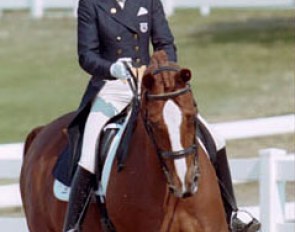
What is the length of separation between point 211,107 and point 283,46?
7.89m

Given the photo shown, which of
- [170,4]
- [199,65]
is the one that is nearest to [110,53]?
[199,65]

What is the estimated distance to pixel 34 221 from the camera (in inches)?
345

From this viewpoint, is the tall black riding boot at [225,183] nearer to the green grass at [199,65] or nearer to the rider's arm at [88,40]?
the rider's arm at [88,40]

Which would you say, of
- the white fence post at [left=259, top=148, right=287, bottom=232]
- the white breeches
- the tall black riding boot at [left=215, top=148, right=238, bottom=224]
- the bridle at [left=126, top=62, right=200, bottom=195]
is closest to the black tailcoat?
the white breeches

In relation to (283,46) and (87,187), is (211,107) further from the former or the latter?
(87,187)

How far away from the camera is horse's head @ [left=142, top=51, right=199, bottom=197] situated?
617 centimetres

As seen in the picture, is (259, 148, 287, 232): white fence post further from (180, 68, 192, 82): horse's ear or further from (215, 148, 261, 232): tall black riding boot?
(180, 68, 192, 82): horse's ear

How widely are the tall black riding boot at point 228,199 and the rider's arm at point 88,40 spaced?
3.06 ft

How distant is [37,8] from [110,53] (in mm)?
26229

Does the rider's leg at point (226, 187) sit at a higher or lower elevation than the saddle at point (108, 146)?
lower

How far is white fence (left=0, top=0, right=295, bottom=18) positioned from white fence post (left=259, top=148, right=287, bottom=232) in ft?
70.1

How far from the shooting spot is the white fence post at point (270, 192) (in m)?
10.5

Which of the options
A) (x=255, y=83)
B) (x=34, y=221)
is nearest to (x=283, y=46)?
(x=255, y=83)

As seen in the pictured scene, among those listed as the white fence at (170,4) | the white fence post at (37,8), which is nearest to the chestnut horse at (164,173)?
the white fence at (170,4)
